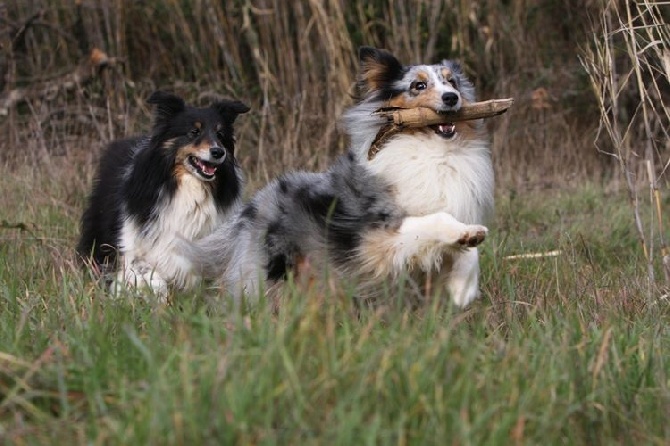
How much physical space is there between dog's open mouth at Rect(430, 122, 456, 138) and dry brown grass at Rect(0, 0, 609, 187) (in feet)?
12.3

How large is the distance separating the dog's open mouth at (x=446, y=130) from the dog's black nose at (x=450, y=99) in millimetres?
141

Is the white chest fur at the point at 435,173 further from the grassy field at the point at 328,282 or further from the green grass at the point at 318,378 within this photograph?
the green grass at the point at 318,378

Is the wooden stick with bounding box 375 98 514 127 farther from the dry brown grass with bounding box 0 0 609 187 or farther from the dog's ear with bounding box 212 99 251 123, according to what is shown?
the dry brown grass with bounding box 0 0 609 187

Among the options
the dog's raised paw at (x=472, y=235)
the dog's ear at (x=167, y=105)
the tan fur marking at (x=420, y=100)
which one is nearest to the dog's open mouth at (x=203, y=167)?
the dog's ear at (x=167, y=105)

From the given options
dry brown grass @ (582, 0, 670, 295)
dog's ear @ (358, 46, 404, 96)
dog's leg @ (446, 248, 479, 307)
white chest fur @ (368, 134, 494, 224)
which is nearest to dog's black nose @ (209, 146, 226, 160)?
dog's ear @ (358, 46, 404, 96)

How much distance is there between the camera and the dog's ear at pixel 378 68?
5102mm

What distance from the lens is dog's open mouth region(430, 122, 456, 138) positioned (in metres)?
4.88

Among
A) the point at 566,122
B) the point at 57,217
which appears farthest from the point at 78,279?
the point at 566,122

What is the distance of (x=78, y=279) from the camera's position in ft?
14.3

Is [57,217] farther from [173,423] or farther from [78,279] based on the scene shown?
[173,423]

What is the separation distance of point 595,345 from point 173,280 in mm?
3085

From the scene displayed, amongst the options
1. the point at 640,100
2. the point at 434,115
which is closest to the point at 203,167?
the point at 434,115

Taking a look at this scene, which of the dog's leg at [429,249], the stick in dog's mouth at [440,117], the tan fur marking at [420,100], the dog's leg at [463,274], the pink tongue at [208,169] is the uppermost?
the tan fur marking at [420,100]

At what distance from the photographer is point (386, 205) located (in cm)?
479
